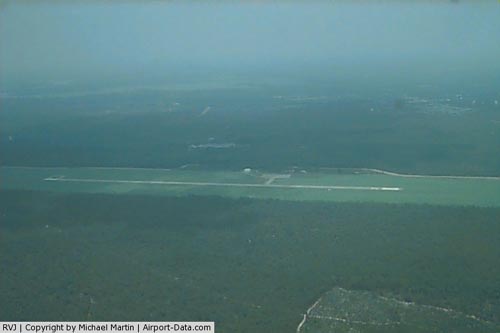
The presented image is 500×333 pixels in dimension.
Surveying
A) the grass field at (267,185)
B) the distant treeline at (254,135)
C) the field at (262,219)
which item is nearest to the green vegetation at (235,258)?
the field at (262,219)

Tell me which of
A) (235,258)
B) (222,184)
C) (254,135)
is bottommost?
(235,258)

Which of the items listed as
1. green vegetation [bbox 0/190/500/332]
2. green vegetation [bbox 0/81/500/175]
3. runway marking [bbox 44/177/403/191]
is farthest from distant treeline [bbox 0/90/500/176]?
green vegetation [bbox 0/190/500/332]

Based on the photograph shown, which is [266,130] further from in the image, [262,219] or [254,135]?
[262,219]

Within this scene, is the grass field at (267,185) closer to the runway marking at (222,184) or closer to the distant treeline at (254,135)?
the runway marking at (222,184)

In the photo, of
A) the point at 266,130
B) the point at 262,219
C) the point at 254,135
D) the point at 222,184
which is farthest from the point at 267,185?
the point at 266,130

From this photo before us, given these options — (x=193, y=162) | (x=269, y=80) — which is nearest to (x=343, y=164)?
(x=193, y=162)

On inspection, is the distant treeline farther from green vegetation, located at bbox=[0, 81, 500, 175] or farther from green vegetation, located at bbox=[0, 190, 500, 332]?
green vegetation, located at bbox=[0, 190, 500, 332]

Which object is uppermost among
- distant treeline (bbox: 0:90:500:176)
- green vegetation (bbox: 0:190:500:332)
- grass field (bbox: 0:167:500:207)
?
distant treeline (bbox: 0:90:500:176)

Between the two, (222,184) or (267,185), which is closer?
(267,185)
